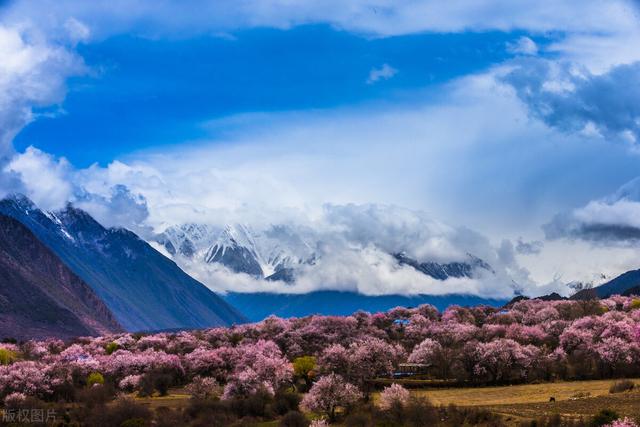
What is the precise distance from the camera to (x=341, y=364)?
333 ft

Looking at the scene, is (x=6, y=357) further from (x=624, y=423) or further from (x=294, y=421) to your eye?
(x=624, y=423)

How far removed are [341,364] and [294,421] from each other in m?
28.2

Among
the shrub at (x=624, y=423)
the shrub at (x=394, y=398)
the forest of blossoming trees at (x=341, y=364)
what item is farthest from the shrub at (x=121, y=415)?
the shrub at (x=624, y=423)

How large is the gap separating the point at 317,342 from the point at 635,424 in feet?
A: 283

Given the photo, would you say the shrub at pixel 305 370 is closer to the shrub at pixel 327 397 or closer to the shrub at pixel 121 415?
the shrub at pixel 327 397

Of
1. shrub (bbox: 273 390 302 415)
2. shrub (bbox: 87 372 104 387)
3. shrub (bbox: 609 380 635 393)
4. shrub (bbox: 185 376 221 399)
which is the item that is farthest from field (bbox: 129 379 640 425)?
shrub (bbox: 87 372 104 387)

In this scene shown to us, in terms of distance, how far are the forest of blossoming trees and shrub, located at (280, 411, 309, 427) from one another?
332 cm

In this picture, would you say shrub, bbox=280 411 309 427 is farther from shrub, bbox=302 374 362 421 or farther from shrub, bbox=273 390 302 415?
shrub, bbox=273 390 302 415

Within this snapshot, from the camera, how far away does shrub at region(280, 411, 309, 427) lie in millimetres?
73125

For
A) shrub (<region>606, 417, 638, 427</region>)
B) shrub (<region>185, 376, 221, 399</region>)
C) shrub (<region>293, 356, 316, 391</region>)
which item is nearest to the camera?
shrub (<region>606, 417, 638, 427</region>)

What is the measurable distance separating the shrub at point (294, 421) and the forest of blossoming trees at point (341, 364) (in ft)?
10.9

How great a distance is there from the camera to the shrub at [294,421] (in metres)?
73.1

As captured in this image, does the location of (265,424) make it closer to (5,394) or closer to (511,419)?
(511,419)

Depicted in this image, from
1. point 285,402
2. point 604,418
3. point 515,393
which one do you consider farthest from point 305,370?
point 604,418
